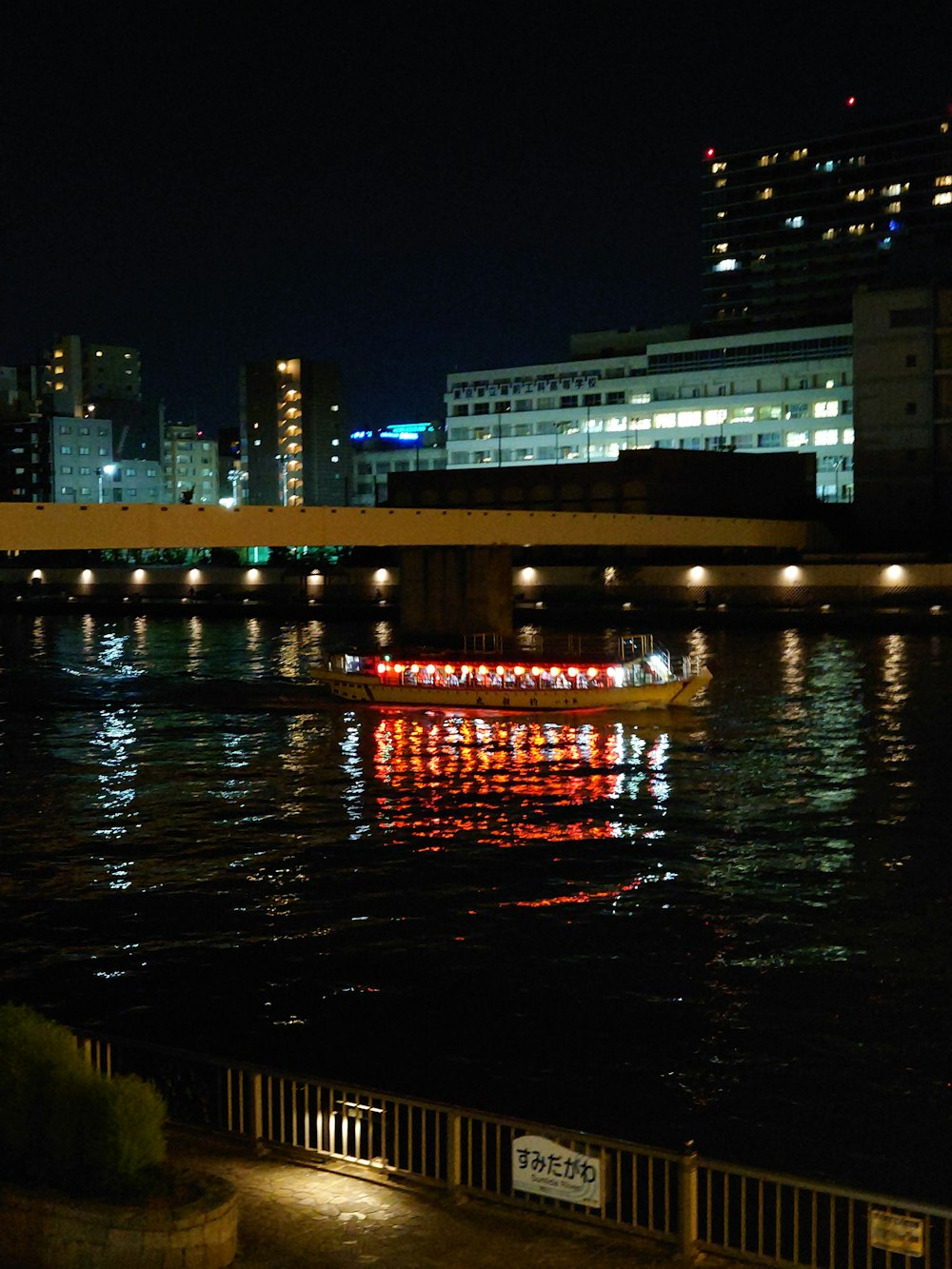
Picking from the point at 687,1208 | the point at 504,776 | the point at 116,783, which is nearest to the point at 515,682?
the point at 504,776

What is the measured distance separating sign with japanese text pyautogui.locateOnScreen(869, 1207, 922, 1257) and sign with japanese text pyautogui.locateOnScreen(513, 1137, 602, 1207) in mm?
1942

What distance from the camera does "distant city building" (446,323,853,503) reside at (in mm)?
167250

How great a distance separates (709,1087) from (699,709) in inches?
1606

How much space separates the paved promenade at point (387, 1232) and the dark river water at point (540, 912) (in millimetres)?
6677

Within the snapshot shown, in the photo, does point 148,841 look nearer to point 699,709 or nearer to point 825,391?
point 699,709

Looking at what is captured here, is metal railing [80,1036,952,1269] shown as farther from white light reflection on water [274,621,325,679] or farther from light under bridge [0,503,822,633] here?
white light reflection on water [274,621,325,679]

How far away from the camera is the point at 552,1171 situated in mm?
10836

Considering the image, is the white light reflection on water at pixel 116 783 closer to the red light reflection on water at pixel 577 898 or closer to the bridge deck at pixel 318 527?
the bridge deck at pixel 318 527

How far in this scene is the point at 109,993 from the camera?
22.5 meters

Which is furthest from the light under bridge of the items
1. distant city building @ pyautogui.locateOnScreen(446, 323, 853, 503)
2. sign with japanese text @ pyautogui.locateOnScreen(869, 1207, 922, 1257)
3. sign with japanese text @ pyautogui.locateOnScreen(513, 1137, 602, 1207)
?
distant city building @ pyautogui.locateOnScreen(446, 323, 853, 503)

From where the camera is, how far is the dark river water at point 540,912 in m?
18.8

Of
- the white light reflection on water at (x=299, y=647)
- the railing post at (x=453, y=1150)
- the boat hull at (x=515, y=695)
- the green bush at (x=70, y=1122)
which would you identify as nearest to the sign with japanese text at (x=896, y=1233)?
the railing post at (x=453, y=1150)

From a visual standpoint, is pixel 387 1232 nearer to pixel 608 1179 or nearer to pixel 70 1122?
pixel 70 1122

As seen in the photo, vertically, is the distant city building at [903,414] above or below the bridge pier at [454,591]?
above
